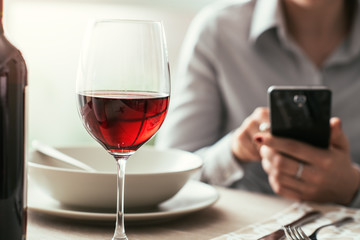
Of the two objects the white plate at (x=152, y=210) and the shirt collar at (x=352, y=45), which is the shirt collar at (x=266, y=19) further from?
the white plate at (x=152, y=210)

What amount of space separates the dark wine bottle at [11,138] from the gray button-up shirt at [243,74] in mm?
1122

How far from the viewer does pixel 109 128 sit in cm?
72

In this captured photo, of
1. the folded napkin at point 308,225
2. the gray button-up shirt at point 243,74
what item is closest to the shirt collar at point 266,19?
the gray button-up shirt at point 243,74

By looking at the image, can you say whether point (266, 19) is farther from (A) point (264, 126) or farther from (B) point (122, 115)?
(B) point (122, 115)

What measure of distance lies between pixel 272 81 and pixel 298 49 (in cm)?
13

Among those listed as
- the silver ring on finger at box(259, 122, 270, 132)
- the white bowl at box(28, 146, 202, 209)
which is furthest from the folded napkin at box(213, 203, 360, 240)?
the silver ring on finger at box(259, 122, 270, 132)

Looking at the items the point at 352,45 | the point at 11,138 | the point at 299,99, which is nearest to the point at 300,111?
the point at 299,99

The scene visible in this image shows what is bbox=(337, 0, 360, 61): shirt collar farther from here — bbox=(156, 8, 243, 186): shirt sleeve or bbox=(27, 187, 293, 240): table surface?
bbox=(27, 187, 293, 240): table surface

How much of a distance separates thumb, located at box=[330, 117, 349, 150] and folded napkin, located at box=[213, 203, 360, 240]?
23 centimetres

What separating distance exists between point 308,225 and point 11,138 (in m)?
0.52

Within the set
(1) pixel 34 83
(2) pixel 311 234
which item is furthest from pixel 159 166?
(1) pixel 34 83

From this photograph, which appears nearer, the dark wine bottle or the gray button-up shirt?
the dark wine bottle

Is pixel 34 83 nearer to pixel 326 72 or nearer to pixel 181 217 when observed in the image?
pixel 326 72

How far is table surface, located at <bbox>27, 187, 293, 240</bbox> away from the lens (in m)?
0.83
